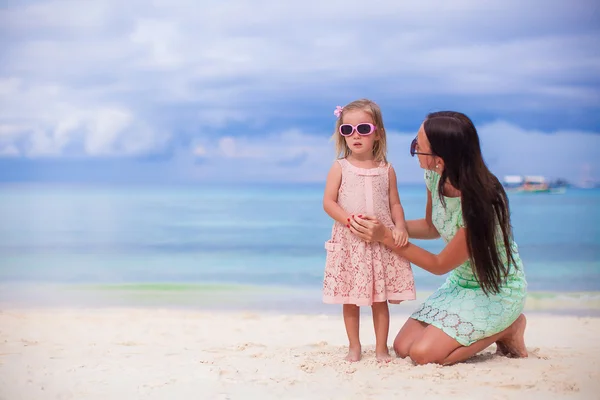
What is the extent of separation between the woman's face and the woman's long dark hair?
1.0 inches

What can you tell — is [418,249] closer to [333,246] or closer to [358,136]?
[333,246]

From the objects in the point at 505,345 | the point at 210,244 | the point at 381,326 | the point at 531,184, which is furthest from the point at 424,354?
the point at 531,184

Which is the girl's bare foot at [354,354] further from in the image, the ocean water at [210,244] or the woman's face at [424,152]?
the ocean water at [210,244]

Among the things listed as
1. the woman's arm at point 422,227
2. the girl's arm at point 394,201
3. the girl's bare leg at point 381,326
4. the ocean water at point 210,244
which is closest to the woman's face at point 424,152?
the girl's arm at point 394,201

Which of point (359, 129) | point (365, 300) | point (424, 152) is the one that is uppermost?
point (359, 129)

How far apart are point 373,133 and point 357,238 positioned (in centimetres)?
42

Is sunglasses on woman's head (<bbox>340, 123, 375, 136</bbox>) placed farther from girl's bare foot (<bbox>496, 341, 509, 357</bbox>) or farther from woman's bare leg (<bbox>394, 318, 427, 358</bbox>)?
girl's bare foot (<bbox>496, 341, 509, 357</bbox>)

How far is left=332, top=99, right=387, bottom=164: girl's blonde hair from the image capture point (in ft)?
9.36

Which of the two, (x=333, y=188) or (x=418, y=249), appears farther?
(x=333, y=188)

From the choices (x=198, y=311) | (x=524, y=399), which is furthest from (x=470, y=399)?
(x=198, y=311)

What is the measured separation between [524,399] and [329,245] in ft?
3.03

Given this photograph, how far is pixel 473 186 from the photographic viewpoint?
2.65 m

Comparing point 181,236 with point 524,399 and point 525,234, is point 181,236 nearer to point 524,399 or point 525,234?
point 525,234

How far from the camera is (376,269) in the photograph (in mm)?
2820
